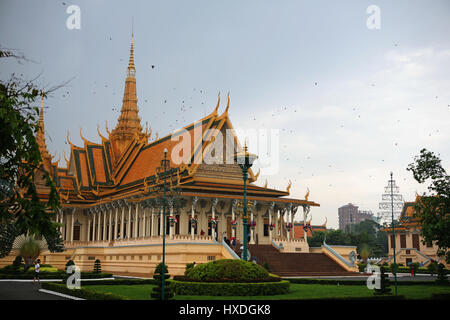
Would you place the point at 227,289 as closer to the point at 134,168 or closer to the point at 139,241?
the point at 139,241

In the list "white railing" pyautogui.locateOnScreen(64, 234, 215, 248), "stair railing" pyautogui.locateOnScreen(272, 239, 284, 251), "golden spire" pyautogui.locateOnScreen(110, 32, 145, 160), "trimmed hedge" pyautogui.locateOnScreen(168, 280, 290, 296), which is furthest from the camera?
"golden spire" pyautogui.locateOnScreen(110, 32, 145, 160)

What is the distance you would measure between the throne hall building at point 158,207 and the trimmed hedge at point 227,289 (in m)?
10.4

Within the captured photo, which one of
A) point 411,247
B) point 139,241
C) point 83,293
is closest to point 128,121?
point 139,241

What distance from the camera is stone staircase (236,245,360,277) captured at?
32562mm

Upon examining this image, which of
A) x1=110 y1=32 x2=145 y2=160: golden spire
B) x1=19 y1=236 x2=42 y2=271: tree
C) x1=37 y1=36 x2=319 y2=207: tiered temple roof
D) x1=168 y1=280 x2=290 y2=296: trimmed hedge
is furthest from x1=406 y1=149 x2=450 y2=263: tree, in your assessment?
x1=110 y1=32 x2=145 y2=160: golden spire

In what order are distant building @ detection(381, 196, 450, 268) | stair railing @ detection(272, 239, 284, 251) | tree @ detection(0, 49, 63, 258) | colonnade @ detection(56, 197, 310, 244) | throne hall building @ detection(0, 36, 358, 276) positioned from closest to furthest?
1. tree @ detection(0, 49, 63, 258)
2. throne hall building @ detection(0, 36, 358, 276)
3. stair railing @ detection(272, 239, 284, 251)
4. colonnade @ detection(56, 197, 310, 244)
5. distant building @ detection(381, 196, 450, 268)

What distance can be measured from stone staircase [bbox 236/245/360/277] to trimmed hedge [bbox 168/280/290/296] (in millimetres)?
12343

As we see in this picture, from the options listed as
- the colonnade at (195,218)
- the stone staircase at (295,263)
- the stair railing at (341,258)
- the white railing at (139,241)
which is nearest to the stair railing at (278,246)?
the stone staircase at (295,263)

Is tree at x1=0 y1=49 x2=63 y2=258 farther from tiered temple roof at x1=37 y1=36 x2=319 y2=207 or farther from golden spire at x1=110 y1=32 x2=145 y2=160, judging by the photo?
golden spire at x1=110 y1=32 x2=145 y2=160

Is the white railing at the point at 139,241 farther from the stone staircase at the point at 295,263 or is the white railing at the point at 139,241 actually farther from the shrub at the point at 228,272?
the shrub at the point at 228,272

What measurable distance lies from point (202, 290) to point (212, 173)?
74.3 ft

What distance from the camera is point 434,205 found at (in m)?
23.4
